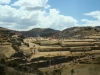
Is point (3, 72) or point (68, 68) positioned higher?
point (3, 72)

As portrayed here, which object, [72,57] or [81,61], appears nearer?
[81,61]

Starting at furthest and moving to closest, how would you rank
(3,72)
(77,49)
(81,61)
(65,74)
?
1. (77,49)
2. (81,61)
3. (65,74)
4. (3,72)

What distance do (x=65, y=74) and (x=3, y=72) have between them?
1839 cm

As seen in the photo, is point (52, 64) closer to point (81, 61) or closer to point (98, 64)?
point (81, 61)

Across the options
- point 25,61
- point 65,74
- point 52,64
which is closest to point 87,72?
point 65,74

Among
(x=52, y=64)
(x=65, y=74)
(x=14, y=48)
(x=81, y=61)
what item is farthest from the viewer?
(x=14, y=48)

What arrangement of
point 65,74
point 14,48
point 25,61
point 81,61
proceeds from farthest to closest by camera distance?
point 14,48
point 81,61
point 25,61
point 65,74

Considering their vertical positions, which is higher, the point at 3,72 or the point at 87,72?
the point at 3,72

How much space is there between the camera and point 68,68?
3309 centimetres

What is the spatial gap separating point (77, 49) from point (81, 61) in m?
12.5

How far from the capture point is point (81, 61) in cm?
3759

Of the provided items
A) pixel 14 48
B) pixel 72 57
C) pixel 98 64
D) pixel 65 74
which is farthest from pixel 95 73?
pixel 14 48

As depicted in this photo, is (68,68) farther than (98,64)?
No

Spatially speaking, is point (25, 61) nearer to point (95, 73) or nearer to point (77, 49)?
point (95, 73)
